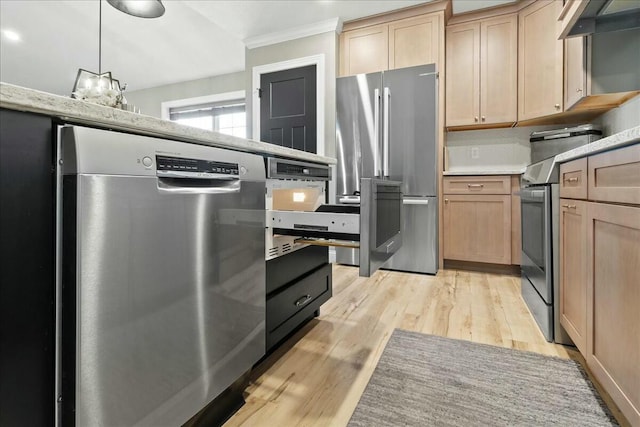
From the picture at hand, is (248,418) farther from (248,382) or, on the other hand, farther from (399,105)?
(399,105)

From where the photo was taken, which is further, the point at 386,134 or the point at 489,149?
the point at 489,149

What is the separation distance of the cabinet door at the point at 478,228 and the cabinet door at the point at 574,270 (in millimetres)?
1408

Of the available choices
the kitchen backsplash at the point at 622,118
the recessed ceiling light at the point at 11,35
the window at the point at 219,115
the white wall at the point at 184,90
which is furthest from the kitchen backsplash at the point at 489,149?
the recessed ceiling light at the point at 11,35

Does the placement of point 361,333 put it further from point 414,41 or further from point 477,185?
point 414,41

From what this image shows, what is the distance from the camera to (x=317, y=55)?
354cm

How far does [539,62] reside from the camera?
287 centimetres

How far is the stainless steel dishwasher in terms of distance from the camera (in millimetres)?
652

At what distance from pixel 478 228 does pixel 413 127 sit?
3.62 feet

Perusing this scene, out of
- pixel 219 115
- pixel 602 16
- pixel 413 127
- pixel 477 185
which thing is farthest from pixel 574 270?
pixel 219 115

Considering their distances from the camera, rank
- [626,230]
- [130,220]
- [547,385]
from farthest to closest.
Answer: [547,385] < [626,230] < [130,220]

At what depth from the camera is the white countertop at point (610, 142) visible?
94 centimetres

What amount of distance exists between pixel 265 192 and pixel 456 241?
2455 mm

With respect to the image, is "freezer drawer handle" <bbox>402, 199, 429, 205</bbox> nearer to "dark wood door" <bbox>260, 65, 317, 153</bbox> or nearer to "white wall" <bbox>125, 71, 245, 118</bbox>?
"dark wood door" <bbox>260, 65, 317, 153</bbox>

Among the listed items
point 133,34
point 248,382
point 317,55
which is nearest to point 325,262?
point 248,382
